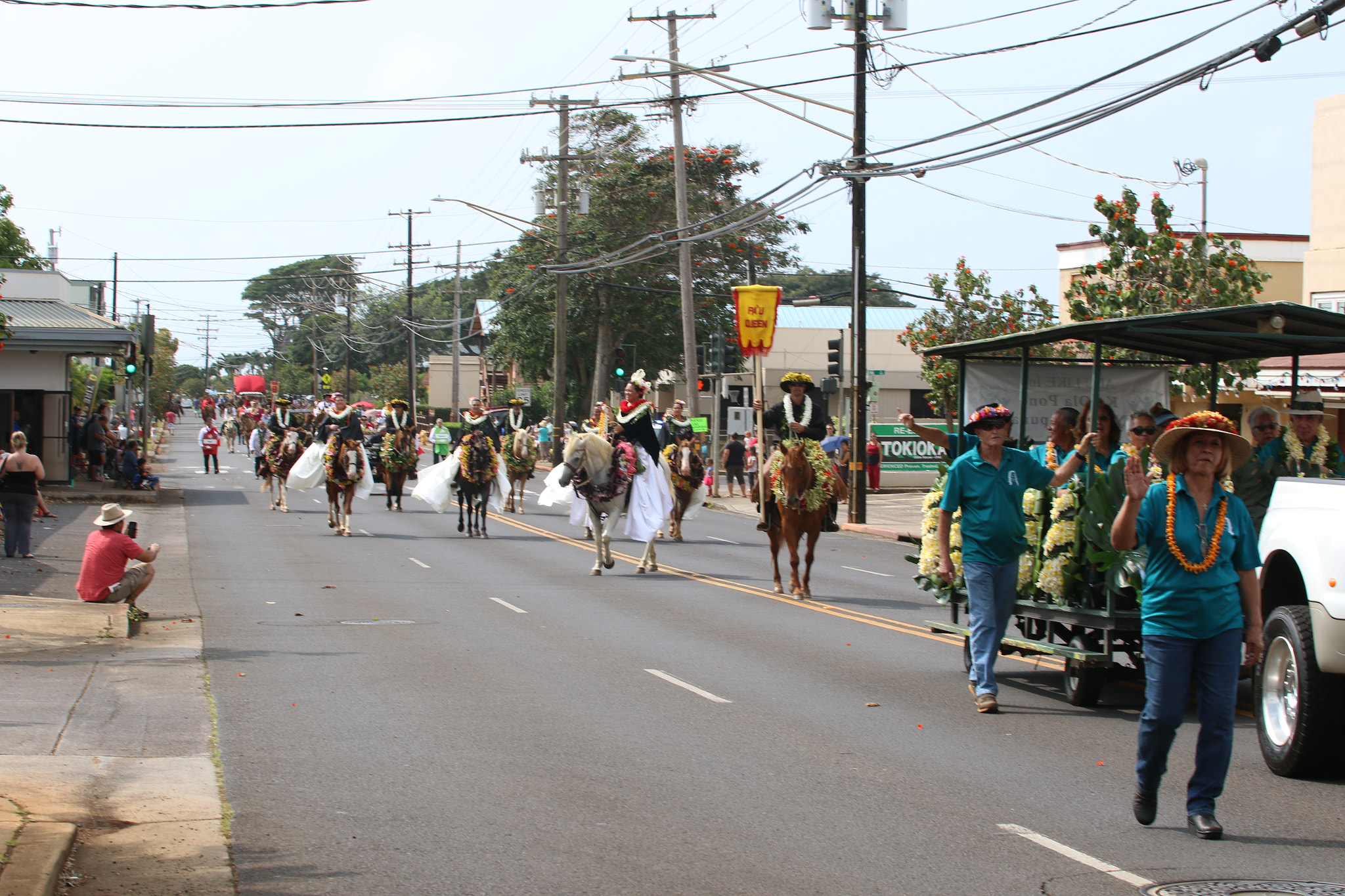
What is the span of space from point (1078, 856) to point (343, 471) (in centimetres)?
2066

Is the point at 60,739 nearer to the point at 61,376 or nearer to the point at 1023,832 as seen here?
the point at 1023,832

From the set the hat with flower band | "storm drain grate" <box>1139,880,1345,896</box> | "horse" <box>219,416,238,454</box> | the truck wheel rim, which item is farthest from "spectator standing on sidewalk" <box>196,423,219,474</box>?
"storm drain grate" <box>1139,880,1345,896</box>

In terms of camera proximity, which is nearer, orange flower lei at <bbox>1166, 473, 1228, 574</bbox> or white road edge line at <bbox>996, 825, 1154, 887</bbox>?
white road edge line at <bbox>996, 825, 1154, 887</bbox>

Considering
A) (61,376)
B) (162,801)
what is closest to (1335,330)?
(162,801)

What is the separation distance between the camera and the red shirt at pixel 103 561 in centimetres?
1363

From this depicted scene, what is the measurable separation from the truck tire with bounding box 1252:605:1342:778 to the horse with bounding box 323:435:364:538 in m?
19.4

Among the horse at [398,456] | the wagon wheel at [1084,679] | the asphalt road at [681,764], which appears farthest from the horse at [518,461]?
the wagon wheel at [1084,679]

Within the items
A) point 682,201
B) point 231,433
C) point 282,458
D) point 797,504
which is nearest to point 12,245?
point 282,458

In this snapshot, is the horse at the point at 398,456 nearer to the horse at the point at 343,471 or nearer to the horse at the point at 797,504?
the horse at the point at 343,471

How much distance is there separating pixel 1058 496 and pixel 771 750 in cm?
297

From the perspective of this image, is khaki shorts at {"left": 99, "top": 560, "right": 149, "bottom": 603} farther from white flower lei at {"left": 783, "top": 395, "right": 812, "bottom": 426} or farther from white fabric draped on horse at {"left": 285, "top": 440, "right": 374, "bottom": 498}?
white fabric draped on horse at {"left": 285, "top": 440, "right": 374, "bottom": 498}

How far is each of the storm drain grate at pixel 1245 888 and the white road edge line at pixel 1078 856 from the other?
10 centimetres

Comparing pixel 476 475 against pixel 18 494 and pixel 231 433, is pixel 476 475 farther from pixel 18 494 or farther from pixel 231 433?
pixel 231 433

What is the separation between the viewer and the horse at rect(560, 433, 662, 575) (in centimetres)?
1902
